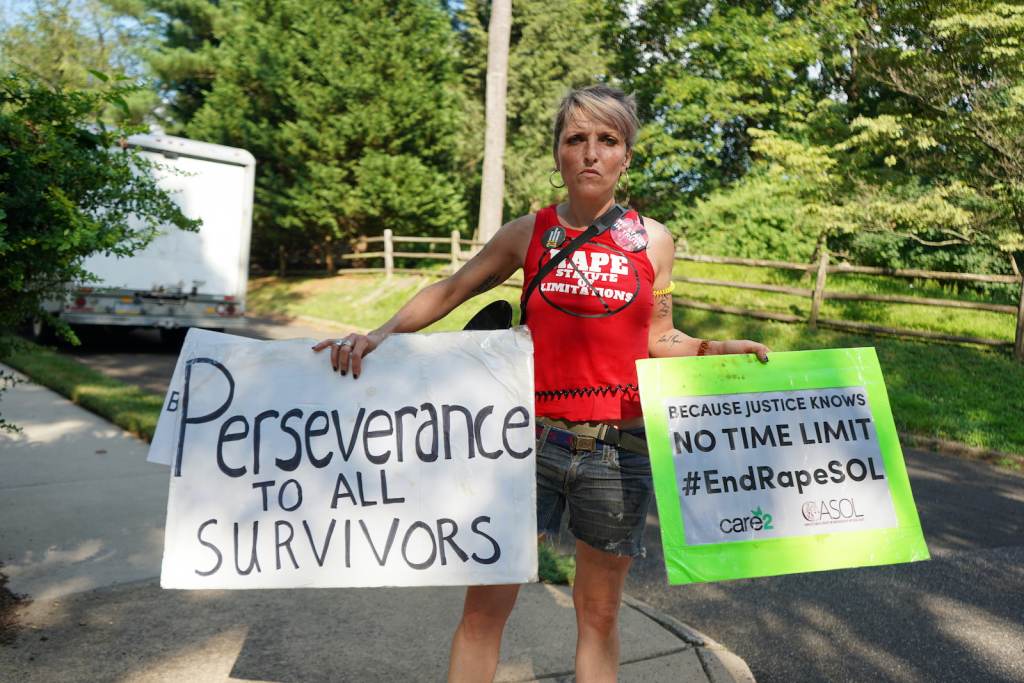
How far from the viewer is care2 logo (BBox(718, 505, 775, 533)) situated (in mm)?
2457

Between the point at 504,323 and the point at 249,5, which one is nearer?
the point at 504,323

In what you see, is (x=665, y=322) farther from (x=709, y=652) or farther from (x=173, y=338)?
(x=173, y=338)

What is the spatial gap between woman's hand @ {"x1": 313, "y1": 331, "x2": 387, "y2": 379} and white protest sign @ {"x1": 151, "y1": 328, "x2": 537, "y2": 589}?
0.03m

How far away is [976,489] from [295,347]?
6.79 meters

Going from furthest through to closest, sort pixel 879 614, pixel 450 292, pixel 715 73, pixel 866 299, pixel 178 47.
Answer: pixel 178 47
pixel 715 73
pixel 866 299
pixel 879 614
pixel 450 292

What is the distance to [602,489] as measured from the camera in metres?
→ 2.44

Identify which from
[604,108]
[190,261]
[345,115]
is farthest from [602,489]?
[345,115]

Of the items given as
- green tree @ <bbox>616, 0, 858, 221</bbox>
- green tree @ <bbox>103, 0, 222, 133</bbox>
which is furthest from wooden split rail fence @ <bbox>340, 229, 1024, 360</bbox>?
green tree @ <bbox>103, 0, 222, 133</bbox>

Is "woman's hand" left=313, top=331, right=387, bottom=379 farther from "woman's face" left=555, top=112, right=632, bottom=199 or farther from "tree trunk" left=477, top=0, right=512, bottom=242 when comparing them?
"tree trunk" left=477, top=0, right=512, bottom=242

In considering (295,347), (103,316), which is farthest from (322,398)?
(103,316)

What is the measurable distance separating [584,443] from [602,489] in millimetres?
139

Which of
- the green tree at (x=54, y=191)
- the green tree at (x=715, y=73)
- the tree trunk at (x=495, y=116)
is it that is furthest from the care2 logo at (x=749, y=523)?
the green tree at (x=715, y=73)

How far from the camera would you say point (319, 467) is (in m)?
2.47

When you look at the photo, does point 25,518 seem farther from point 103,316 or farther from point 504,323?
point 103,316
